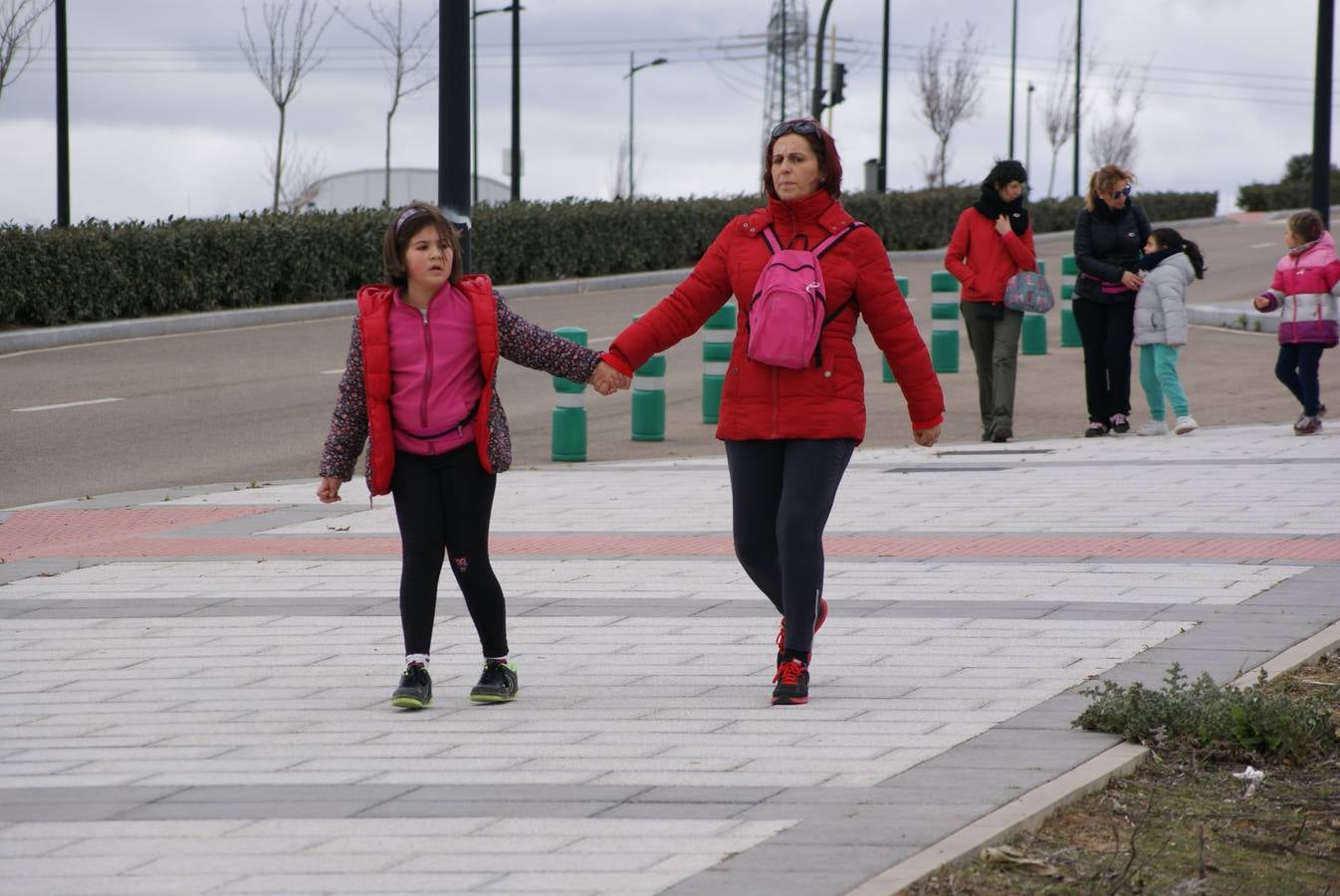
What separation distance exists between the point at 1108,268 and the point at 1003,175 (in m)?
0.94

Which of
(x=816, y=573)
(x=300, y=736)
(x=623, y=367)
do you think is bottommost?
(x=300, y=736)

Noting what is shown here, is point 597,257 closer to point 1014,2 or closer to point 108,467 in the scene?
point 108,467

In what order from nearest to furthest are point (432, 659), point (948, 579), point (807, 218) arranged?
point (807, 218) < point (432, 659) < point (948, 579)

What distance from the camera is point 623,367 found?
252 inches

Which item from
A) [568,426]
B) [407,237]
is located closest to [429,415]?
[407,237]

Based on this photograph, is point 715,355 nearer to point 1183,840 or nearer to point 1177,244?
point 1177,244

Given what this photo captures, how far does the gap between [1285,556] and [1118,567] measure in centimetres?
78

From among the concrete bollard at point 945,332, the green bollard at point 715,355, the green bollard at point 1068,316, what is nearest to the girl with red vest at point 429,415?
the green bollard at point 715,355

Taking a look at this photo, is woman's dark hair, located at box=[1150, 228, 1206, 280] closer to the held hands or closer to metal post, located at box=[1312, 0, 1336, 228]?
the held hands

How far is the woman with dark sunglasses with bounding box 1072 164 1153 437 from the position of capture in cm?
1368

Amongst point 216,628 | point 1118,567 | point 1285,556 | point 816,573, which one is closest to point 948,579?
point 1118,567

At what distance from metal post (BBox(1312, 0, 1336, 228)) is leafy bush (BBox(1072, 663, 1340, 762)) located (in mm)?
17991

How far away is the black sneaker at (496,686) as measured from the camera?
20.5 feet

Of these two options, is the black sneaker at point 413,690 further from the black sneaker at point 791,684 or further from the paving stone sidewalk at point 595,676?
the black sneaker at point 791,684
